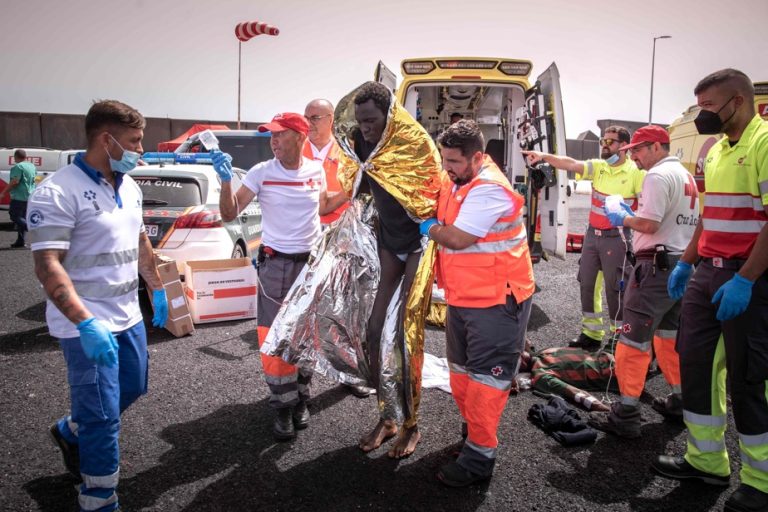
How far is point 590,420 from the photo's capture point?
137 inches

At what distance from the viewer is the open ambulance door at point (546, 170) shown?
5797 mm

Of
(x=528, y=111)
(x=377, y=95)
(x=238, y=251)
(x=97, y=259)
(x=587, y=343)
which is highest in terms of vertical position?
(x=528, y=111)

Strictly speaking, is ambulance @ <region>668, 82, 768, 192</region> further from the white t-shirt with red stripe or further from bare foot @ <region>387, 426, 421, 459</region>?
bare foot @ <region>387, 426, 421, 459</region>

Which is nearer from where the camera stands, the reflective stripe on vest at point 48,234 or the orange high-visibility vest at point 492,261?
the reflective stripe on vest at point 48,234

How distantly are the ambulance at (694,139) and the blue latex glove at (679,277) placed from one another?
4225mm

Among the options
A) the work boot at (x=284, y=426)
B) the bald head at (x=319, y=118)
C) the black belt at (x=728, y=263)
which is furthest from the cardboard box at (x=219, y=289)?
the black belt at (x=728, y=263)

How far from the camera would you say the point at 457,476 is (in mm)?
2729

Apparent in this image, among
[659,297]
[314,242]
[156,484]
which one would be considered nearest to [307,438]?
[156,484]

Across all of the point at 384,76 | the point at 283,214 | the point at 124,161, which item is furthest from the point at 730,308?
the point at 384,76

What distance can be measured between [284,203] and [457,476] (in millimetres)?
2014

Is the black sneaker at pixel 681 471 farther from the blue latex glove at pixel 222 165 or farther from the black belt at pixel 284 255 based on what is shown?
the blue latex glove at pixel 222 165

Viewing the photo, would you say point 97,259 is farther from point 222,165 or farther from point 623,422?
point 623,422

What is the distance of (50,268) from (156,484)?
4.29ft

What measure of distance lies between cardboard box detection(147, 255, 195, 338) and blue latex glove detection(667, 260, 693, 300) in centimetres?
423
